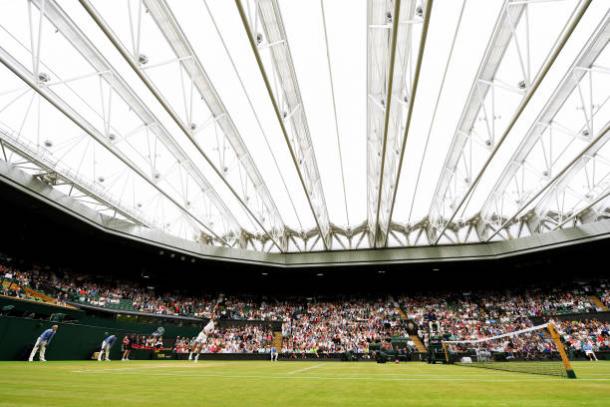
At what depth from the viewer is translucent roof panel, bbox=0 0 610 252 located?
11.2m

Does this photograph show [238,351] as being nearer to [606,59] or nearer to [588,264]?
[606,59]

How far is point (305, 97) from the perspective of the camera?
48.7ft

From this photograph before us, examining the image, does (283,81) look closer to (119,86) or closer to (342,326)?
(119,86)

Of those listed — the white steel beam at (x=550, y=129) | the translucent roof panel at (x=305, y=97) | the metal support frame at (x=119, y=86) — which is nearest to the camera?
the translucent roof panel at (x=305, y=97)

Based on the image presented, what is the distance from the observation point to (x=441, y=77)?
13.7 m

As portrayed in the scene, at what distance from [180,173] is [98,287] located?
17.4m

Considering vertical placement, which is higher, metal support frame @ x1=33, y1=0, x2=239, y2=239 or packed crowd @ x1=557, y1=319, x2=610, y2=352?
metal support frame @ x1=33, y1=0, x2=239, y2=239

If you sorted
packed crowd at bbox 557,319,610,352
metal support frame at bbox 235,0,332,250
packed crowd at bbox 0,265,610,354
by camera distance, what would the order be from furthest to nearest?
packed crowd at bbox 0,265,610,354 → packed crowd at bbox 557,319,610,352 → metal support frame at bbox 235,0,332,250

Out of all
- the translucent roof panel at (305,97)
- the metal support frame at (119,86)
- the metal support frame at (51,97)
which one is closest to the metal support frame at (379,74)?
the translucent roof panel at (305,97)

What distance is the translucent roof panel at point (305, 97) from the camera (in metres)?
11.2

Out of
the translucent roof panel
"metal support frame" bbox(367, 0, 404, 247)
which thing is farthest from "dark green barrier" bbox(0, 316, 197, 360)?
"metal support frame" bbox(367, 0, 404, 247)

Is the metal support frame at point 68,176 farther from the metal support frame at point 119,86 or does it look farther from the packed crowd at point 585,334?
the packed crowd at point 585,334

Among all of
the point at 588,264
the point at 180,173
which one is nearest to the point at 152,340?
the point at 180,173

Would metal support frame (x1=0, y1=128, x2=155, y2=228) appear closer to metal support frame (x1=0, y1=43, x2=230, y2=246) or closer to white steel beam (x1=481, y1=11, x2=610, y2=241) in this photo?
metal support frame (x1=0, y1=43, x2=230, y2=246)
